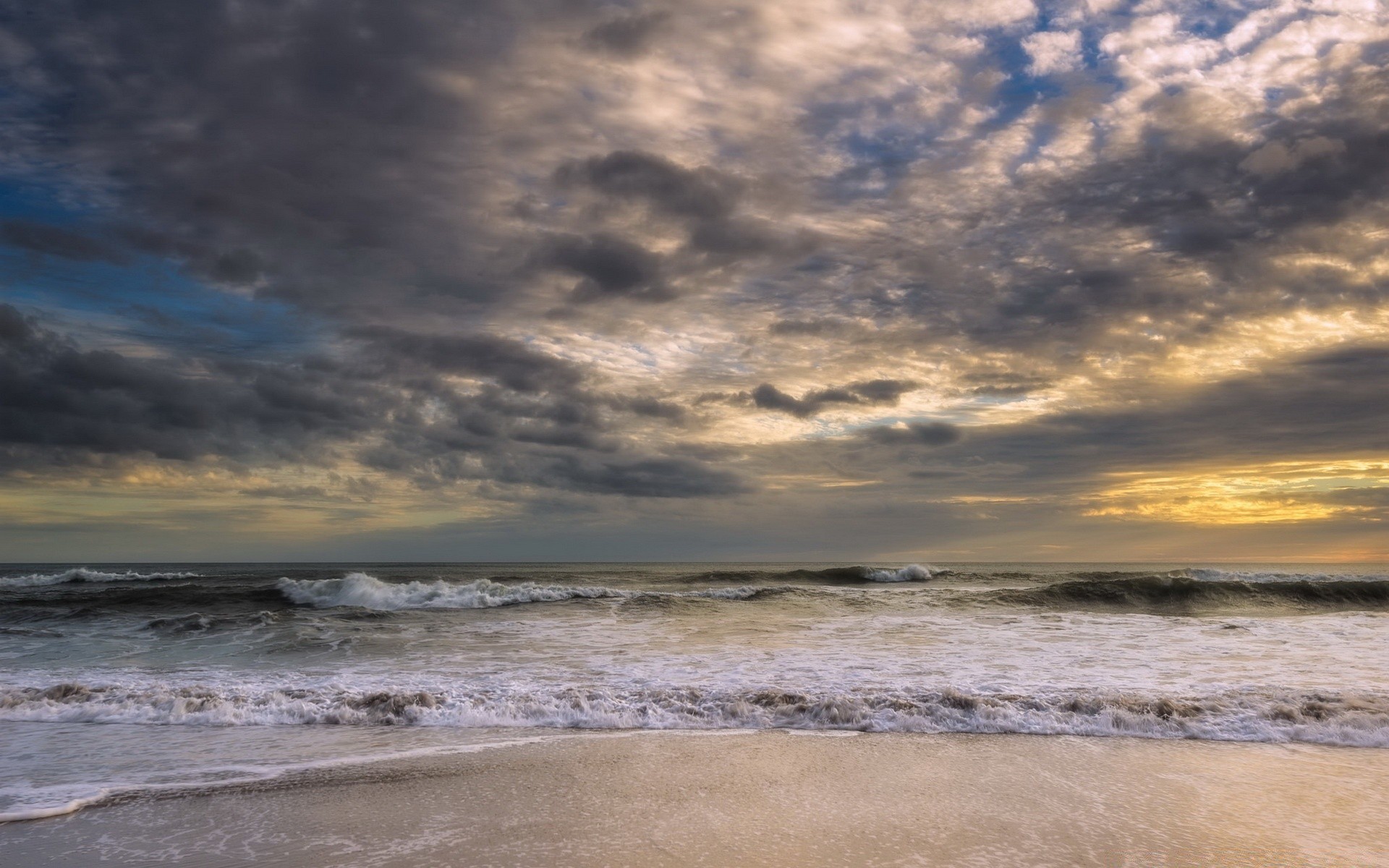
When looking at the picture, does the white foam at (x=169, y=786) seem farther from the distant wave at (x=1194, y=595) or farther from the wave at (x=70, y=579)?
the wave at (x=70, y=579)

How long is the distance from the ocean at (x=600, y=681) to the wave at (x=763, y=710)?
3cm

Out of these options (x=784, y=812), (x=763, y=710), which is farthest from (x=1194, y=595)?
(x=784, y=812)

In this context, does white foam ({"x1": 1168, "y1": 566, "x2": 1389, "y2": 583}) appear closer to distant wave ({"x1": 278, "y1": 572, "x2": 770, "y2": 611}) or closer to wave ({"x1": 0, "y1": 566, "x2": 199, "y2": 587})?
distant wave ({"x1": 278, "y1": 572, "x2": 770, "y2": 611})

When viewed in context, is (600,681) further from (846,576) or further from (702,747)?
(846,576)

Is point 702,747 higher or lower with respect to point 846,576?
higher

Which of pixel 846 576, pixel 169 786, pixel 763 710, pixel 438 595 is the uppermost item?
pixel 763 710

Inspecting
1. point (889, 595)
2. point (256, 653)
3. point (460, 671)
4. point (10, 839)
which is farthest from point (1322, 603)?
point (10, 839)

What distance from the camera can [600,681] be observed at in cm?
1162

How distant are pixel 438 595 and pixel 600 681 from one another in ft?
69.6

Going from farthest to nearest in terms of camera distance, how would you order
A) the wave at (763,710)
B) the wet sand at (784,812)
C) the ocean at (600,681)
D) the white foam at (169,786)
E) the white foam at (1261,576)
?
the white foam at (1261,576)
the wave at (763,710)
the ocean at (600,681)
the white foam at (169,786)
the wet sand at (784,812)

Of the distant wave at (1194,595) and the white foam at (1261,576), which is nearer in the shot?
the distant wave at (1194,595)

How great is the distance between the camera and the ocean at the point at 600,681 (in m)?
8.61

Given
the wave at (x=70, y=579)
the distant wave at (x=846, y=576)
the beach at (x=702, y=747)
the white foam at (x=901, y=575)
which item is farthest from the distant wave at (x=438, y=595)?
the wave at (x=70, y=579)

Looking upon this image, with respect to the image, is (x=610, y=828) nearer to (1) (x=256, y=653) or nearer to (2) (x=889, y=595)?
(1) (x=256, y=653)
